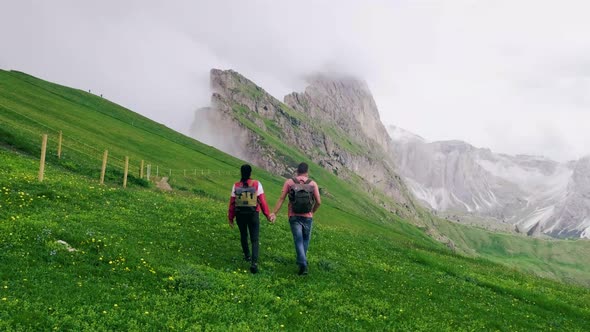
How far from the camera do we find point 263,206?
60.4 feet

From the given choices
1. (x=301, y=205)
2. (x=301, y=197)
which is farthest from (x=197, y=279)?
(x=301, y=197)

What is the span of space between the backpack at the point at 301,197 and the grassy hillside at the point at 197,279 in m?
2.96

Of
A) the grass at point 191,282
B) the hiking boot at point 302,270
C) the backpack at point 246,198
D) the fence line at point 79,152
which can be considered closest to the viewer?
the grass at point 191,282

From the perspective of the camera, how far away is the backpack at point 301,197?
18.4 m

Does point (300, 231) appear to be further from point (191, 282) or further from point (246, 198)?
point (191, 282)

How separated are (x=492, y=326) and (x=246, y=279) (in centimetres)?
1052

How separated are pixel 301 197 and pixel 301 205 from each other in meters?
0.36

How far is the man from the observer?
1844 cm

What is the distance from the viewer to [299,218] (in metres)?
18.8

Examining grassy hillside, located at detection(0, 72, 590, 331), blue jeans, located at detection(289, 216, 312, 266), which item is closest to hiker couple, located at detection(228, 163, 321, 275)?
blue jeans, located at detection(289, 216, 312, 266)

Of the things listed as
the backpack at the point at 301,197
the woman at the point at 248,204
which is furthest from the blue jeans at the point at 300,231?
the woman at the point at 248,204

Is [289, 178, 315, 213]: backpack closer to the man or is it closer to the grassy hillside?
the man

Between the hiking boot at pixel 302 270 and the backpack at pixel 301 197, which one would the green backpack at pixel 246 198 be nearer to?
the backpack at pixel 301 197

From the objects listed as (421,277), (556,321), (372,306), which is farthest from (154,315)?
(556,321)
